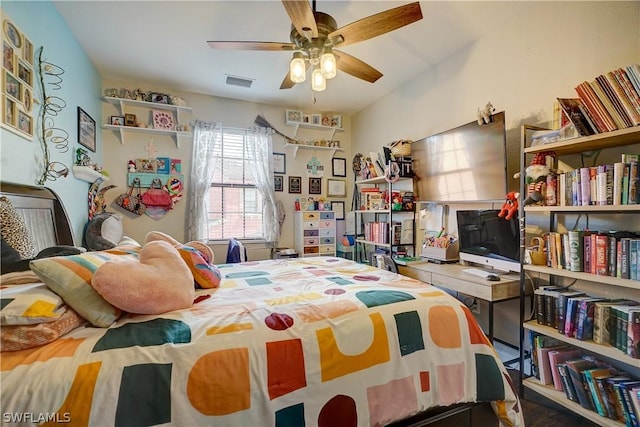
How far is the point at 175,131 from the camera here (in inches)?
135

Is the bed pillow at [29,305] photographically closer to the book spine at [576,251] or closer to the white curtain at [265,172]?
the book spine at [576,251]

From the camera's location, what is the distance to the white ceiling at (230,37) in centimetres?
212

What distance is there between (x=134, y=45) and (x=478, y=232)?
3487mm

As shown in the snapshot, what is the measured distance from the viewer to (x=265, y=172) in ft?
12.8

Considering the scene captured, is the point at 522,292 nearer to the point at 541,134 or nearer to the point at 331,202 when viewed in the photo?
the point at 541,134

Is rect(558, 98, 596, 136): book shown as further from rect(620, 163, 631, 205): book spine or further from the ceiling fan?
the ceiling fan

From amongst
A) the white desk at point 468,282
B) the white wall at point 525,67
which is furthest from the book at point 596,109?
the white desk at point 468,282

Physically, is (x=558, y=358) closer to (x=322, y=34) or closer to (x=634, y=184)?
(x=634, y=184)

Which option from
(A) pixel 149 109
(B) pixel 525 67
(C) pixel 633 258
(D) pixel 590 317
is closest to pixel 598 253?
(C) pixel 633 258

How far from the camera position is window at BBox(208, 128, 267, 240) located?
12.3ft

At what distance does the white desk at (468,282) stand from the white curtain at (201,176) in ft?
8.29

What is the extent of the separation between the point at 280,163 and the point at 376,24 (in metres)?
2.59

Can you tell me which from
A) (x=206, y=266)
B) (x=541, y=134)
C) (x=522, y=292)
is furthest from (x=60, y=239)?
→ (x=541, y=134)

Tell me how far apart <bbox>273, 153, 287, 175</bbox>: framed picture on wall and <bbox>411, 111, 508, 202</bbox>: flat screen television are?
182cm
